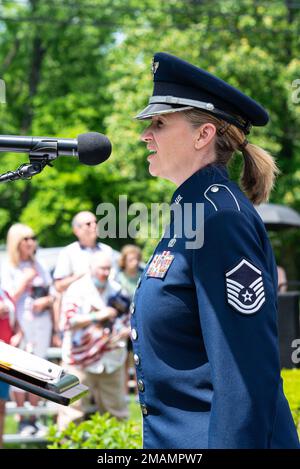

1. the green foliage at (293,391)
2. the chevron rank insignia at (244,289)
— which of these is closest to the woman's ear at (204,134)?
the chevron rank insignia at (244,289)

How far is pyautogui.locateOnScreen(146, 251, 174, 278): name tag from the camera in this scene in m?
2.20

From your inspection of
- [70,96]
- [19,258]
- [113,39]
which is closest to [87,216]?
[19,258]

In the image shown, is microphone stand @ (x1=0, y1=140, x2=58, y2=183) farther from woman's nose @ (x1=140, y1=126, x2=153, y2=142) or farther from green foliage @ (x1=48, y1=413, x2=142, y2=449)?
green foliage @ (x1=48, y1=413, x2=142, y2=449)

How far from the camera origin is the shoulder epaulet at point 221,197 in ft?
7.07

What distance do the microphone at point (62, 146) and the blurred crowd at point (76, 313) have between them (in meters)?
4.48

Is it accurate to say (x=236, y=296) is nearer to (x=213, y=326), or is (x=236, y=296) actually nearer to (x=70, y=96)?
(x=213, y=326)

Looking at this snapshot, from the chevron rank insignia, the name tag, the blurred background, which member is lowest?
the chevron rank insignia

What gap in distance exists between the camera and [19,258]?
23.0ft

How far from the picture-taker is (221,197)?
2.21 meters

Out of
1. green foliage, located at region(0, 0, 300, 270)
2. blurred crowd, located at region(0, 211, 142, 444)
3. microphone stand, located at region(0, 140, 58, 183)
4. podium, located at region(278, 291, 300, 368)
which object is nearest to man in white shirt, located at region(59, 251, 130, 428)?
blurred crowd, located at region(0, 211, 142, 444)

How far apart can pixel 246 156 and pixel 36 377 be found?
0.98 m

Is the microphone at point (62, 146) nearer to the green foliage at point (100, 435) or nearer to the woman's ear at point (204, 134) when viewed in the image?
the woman's ear at point (204, 134)

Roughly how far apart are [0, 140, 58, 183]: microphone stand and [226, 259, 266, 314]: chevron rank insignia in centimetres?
52

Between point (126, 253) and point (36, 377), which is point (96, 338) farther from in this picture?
point (36, 377)
